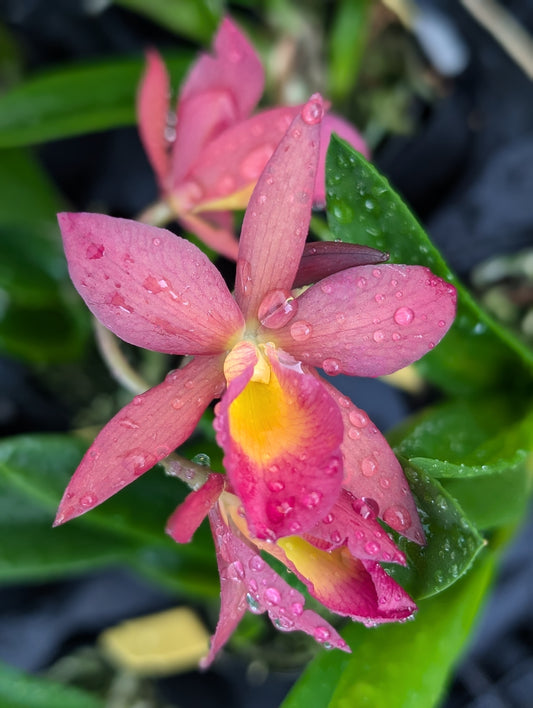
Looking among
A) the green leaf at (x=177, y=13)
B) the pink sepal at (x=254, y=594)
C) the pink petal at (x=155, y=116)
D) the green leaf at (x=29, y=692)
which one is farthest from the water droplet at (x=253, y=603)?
the green leaf at (x=177, y=13)

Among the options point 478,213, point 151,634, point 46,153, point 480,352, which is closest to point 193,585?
point 151,634

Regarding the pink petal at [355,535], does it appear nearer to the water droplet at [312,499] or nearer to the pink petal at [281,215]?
the water droplet at [312,499]

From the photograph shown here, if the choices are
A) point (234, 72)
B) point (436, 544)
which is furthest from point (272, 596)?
point (234, 72)

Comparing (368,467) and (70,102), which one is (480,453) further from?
(70,102)

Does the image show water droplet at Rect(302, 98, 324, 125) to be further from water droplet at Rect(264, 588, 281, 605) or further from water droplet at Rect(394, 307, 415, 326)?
water droplet at Rect(264, 588, 281, 605)

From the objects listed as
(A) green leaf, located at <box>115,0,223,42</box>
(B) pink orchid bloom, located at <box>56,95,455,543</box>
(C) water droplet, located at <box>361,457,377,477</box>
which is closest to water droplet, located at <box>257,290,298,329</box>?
(B) pink orchid bloom, located at <box>56,95,455,543</box>

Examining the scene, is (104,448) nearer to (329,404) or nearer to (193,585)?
(329,404)
